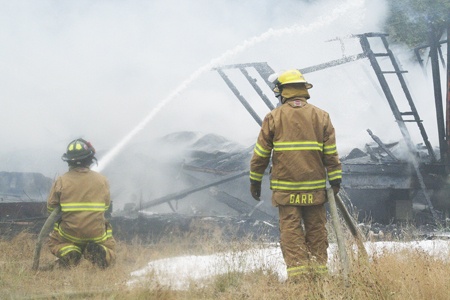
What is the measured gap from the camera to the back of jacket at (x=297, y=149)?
4.11 m

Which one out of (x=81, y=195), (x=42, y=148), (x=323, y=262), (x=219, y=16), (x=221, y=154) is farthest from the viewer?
(x=219, y=16)

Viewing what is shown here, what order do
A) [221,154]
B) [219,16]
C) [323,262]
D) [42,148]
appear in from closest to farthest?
[323,262] < [221,154] < [42,148] < [219,16]

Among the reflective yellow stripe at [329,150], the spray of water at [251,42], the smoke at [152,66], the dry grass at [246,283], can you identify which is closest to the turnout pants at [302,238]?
the dry grass at [246,283]

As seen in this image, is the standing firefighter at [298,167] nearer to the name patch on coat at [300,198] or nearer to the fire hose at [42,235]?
the name patch on coat at [300,198]

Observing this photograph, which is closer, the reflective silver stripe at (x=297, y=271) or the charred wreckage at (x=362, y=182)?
the reflective silver stripe at (x=297, y=271)

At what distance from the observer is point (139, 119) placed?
57.5 ft

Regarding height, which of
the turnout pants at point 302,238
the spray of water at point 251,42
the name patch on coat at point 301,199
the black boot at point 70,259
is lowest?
the black boot at point 70,259

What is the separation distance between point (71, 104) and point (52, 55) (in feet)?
5.57

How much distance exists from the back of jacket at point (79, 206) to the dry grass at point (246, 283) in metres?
0.33

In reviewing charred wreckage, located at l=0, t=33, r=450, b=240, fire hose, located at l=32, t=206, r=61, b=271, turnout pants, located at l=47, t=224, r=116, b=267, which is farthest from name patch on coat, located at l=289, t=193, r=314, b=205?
charred wreckage, located at l=0, t=33, r=450, b=240

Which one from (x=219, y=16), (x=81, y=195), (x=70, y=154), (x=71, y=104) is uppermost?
(x=219, y=16)

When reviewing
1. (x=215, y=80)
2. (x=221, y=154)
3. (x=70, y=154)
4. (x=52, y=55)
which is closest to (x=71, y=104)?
(x=52, y=55)

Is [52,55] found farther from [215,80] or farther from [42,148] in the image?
[215,80]

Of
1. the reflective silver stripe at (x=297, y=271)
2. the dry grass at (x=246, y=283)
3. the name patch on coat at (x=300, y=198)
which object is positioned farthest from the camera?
the name patch on coat at (x=300, y=198)
